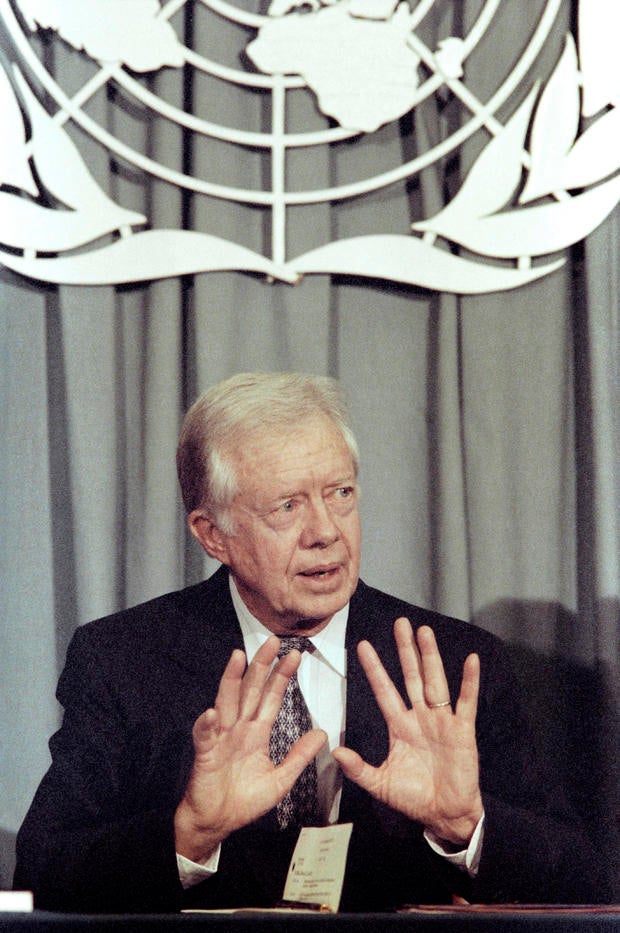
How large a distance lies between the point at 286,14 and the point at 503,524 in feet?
3.57

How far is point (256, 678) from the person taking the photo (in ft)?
6.30

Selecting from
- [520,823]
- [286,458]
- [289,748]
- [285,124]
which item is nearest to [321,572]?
[286,458]

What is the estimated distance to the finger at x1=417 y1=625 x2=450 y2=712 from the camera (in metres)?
1.96

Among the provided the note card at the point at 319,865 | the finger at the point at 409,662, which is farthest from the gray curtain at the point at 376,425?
the note card at the point at 319,865

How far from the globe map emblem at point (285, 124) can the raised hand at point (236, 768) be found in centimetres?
80

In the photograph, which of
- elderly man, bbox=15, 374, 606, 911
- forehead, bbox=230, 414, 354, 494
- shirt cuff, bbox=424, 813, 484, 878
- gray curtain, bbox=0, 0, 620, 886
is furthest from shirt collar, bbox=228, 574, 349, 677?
shirt cuff, bbox=424, 813, 484, 878

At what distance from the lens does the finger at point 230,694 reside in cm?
190

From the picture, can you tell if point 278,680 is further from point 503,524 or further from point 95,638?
point 503,524

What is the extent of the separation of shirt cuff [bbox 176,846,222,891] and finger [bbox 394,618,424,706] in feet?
1.49

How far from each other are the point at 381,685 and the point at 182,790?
403 mm

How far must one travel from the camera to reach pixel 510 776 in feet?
6.69

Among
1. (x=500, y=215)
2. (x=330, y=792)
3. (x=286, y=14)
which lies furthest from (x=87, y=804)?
(x=286, y=14)

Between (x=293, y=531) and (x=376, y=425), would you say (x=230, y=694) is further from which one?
(x=376, y=425)

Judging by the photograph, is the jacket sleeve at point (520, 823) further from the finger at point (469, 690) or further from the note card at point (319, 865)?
the note card at point (319, 865)
